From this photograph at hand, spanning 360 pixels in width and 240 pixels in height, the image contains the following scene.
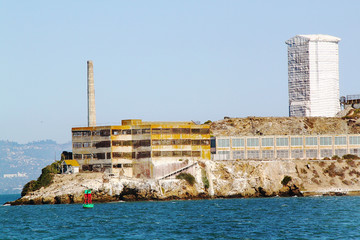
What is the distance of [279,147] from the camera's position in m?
169

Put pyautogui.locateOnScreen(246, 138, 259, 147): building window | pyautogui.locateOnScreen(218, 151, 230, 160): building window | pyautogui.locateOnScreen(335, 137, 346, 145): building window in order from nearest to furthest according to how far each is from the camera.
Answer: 1. pyautogui.locateOnScreen(218, 151, 230, 160): building window
2. pyautogui.locateOnScreen(246, 138, 259, 147): building window
3. pyautogui.locateOnScreen(335, 137, 346, 145): building window

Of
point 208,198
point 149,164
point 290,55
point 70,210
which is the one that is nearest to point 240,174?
point 208,198

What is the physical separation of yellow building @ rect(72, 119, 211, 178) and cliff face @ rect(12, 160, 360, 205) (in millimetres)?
5319

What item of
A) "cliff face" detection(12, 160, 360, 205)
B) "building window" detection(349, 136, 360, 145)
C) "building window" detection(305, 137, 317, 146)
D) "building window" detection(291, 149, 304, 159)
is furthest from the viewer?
"building window" detection(349, 136, 360, 145)

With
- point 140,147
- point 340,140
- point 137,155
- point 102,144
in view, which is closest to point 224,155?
point 140,147

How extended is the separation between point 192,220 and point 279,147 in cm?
7225

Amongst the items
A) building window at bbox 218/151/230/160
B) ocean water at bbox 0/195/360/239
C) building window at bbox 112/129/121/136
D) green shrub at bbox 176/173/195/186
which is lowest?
ocean water at bbox 0/195/360/239

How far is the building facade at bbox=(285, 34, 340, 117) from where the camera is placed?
19562cm

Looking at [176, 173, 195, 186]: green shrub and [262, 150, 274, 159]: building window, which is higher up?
[262, 150, 274, 159]: building window

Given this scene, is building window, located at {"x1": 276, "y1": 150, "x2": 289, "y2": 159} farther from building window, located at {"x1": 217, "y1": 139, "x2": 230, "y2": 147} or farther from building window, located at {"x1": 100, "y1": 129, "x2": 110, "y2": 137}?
building window, located at {"x1": 100, "y1": 129, "x2": 110, "y2": 137}

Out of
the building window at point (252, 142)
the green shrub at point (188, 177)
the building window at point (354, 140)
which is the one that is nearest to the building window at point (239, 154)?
the building window at point (252, 142)

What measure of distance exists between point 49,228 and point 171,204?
40046 millimetres

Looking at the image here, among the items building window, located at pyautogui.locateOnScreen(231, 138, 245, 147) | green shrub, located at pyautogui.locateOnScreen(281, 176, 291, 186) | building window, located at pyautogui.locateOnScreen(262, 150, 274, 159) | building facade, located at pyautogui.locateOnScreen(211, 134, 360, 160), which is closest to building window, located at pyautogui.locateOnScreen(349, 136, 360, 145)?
building facade, located at pyautogui.locateOnScreen(211, 134, 360, 160)

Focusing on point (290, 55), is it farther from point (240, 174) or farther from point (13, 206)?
point (13, 206)
